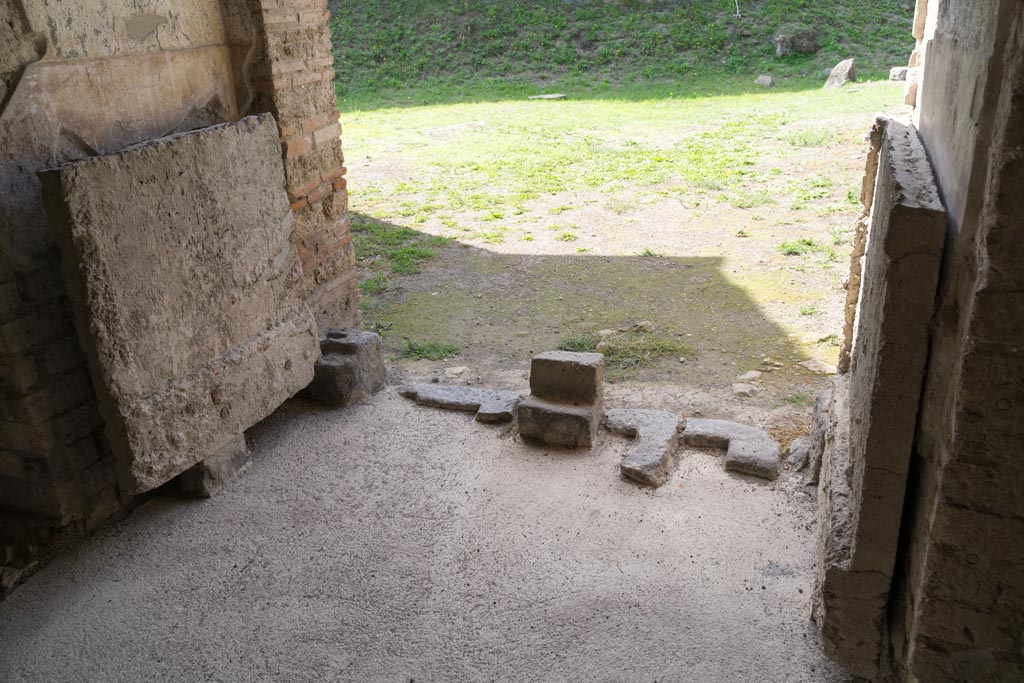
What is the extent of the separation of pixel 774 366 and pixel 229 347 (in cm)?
353

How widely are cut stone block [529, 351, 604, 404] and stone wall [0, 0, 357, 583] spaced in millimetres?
1968

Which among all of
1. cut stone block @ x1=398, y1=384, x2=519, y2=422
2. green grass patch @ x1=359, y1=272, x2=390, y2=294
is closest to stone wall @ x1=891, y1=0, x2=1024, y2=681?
cut stone block @ x1=398, y1=384, x2=519, y2=422

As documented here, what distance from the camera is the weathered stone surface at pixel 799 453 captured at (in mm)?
3984

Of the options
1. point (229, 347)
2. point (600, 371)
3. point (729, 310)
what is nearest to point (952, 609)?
point (600, 371)

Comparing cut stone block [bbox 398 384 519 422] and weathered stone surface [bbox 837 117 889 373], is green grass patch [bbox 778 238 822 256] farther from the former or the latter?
cut stone block [bbox 398 384 519 422]

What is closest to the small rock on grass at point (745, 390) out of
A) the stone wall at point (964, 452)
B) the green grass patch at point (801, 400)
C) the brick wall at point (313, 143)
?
the green grass patch at point (801, 400)

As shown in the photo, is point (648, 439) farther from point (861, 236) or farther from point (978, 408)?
point (978, 408)

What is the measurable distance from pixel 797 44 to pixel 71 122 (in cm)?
1619

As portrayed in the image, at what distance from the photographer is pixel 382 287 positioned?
726 centimetres

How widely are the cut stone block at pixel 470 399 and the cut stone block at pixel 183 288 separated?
707 mm

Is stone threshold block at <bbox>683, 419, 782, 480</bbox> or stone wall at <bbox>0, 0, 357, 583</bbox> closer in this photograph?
stone wall at <bbox>0, 0, 357, 583</bbox>

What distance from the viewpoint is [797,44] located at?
54.2 ft

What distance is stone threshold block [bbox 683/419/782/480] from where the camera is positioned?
12.8ft

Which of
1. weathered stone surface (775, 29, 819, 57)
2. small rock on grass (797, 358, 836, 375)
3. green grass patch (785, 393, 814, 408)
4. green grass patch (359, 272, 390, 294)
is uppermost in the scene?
weathered stone surface (775, 29, 819, 57)
